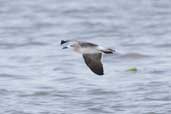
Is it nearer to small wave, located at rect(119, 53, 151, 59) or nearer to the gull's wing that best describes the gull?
the gull's wing

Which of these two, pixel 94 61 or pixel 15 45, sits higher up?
pixel 94 61

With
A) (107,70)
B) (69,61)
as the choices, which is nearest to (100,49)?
(107,70)

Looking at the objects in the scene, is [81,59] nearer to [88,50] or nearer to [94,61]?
[94,61]

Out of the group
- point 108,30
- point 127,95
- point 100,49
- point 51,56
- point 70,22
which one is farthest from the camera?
point 70,22

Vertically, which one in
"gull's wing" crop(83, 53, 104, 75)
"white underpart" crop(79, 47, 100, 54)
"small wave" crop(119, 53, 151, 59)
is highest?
"white underpart" crop(79, 47, 100, 54)

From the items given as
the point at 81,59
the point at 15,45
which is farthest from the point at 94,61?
the point at 15,45

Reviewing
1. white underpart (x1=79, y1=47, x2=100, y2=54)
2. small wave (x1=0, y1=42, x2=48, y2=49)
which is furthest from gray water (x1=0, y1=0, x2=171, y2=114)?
white underpart (x1=79, y1=47, x2=100, y2=54)

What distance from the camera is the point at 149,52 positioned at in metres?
17.2

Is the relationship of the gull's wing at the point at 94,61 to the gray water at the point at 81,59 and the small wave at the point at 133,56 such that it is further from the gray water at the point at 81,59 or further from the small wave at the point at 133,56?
the small wave at the point at 133,56

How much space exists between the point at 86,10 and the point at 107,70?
597 cm

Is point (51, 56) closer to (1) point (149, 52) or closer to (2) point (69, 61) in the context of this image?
(2) point (69, 61)

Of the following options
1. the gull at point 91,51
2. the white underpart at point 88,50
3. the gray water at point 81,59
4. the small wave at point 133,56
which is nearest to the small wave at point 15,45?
the gray water at point 81,59

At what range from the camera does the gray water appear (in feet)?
44.1

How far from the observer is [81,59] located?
16891 millimetres
